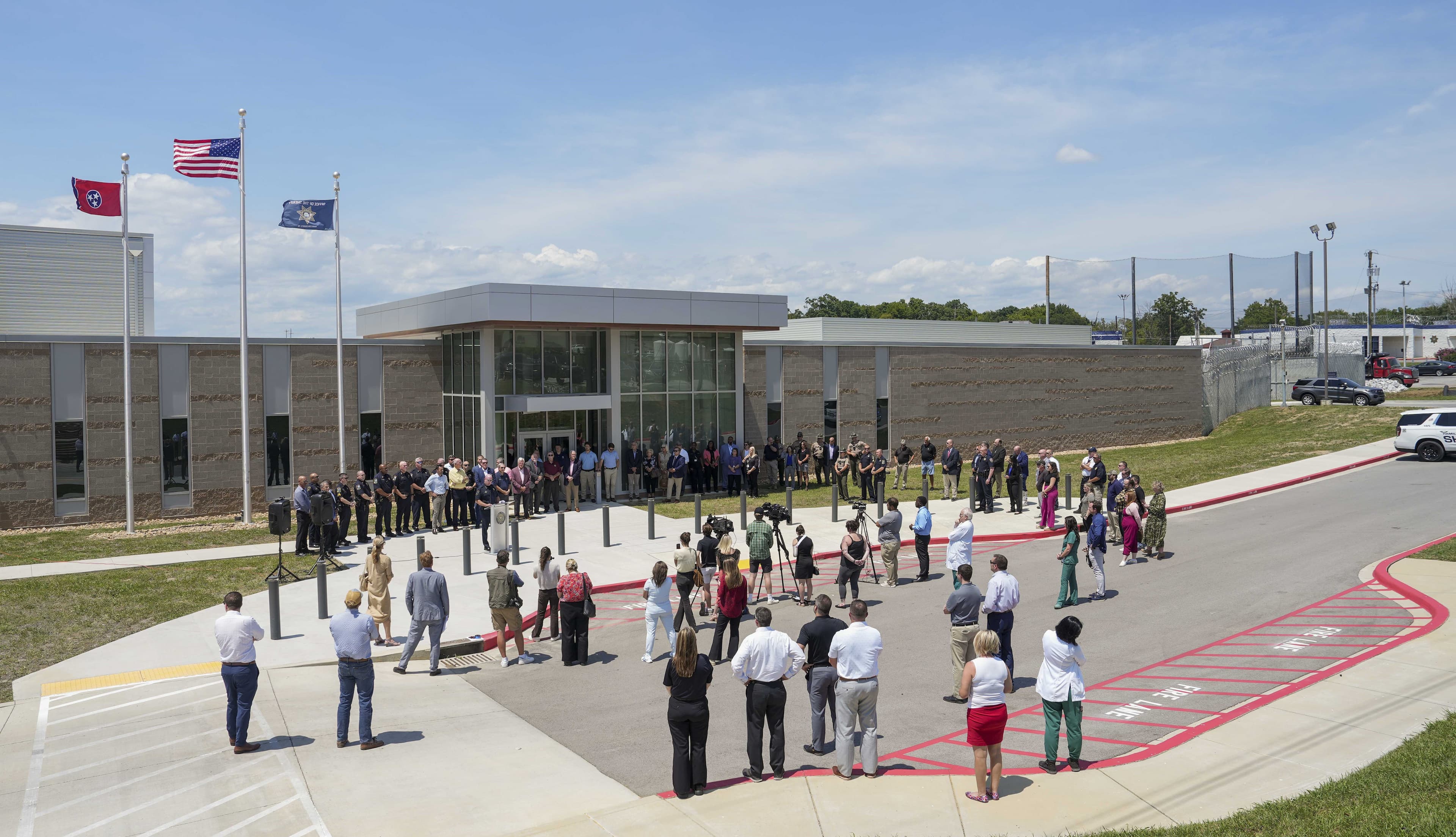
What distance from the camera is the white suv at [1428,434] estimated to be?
2977 centimetres

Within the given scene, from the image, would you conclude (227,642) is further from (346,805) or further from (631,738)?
A: (631,738)

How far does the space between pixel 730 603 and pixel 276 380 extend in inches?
786

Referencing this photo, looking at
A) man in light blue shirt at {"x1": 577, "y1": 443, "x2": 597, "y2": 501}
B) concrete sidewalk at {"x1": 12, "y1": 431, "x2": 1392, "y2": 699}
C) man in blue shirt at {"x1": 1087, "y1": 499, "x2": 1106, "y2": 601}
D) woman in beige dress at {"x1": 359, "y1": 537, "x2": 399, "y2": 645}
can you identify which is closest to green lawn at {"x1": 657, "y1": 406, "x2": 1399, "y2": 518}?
concrete sidewalk at {"x1": 12, "y1": 431, "x2": 1392, "y2": 699}

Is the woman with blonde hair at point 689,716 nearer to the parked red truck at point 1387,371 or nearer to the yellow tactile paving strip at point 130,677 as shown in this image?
the yellow tactile paving strip at point 130,677

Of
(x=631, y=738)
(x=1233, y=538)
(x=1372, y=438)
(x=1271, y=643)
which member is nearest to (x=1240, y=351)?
(x=1372, y=438)

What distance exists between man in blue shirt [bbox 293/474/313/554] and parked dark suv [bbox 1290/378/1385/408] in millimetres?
45626

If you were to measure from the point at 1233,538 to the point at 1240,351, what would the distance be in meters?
33.4

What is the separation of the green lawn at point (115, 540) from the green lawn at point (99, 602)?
7.20ft

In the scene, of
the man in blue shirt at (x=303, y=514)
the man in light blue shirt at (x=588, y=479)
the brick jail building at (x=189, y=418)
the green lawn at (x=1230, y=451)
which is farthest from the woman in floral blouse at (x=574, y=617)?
the brick jail building at (x=189, y=418)

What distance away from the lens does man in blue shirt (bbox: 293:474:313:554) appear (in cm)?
1986

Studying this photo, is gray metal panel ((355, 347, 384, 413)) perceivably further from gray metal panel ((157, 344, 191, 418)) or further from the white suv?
the white suv

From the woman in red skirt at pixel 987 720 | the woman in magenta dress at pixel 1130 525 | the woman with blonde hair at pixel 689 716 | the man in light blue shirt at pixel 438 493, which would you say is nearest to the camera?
the woman in red skirt at pixel 987 720

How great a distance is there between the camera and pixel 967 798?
822 centimetres

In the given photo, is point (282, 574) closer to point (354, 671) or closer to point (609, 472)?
point (354, 671)
